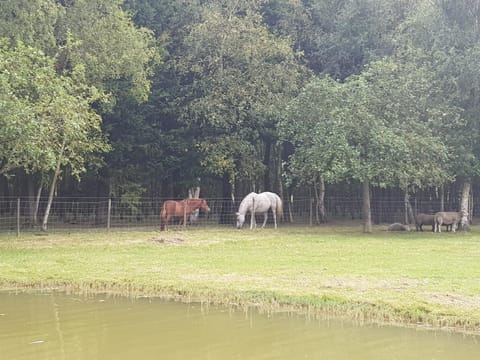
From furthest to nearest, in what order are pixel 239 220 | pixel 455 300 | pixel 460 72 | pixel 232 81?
pixel 232 81 → pixel 239 220 → pixel 460 72 → pixel 455 300

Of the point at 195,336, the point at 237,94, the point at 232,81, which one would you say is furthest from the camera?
the point at 232,81

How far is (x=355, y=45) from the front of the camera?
34.2 metres

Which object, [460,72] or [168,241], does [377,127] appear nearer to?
[460,72]

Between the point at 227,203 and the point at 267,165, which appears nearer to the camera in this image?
the point at 227,203

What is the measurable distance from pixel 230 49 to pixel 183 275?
17739mm

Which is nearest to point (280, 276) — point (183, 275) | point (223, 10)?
point (183, 275)

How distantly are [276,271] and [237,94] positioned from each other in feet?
54.0

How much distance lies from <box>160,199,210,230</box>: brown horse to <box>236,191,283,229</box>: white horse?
157cm

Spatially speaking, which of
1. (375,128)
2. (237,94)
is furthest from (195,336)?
(237,94)

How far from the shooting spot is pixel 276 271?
14.6m

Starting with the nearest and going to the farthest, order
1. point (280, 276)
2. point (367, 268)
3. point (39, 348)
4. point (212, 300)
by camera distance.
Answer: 1. point (39, 348)
2. point (212, 300)
3. point (280, 276)
4. point (367, 268)

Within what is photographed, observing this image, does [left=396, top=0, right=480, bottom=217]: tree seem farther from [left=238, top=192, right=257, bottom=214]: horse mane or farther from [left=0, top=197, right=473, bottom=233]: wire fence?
[left=238, top=192, right=257, bottom=214]: horse mane

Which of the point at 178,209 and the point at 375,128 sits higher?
the point at 375,128

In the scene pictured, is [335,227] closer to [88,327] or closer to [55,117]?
[55,117]
